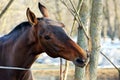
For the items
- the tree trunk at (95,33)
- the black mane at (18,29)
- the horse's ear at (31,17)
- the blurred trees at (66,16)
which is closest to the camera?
the horse's ear at (31,17)

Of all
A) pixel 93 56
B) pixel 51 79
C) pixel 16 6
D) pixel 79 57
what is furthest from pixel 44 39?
pixel 16 6

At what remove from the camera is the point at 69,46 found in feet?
15.5

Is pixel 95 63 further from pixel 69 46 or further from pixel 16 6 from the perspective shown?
pixel 16 6

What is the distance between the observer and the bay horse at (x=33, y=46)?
4730 millimetres

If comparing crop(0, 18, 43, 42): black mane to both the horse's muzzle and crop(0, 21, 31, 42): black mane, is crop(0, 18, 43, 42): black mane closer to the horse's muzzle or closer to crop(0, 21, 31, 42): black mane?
crop(0, 21, 31, 42): black mane

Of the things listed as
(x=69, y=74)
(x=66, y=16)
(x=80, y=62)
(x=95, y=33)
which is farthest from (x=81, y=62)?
(x=66, y=16)

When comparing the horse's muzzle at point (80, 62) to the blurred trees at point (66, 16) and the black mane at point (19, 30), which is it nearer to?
the black mane at point (19, 30)

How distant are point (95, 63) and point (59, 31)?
9.66 feet

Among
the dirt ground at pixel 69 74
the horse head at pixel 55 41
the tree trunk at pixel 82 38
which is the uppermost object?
the horse head at pixel 55 41

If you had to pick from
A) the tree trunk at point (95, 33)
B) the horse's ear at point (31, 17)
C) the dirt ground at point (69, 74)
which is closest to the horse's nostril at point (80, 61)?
the horse's ear at point (31, 17)

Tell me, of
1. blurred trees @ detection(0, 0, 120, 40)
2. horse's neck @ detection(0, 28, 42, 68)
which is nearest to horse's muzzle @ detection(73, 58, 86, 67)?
horse's neck @ detection(0, 28, 42, 68)

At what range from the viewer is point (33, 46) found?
4.99 m

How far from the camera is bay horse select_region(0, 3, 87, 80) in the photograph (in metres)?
4.73

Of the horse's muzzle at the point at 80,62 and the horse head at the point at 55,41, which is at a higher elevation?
the horse head at the point at 55,41
